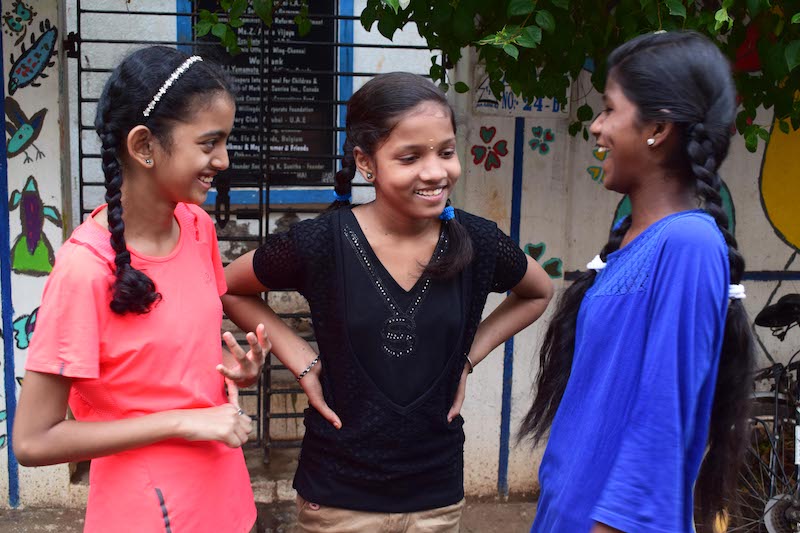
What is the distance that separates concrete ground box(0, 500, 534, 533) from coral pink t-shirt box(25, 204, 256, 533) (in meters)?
2.32

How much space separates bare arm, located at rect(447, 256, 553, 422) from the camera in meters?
2.40

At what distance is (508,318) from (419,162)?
683 mm

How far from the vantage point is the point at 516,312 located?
250cm

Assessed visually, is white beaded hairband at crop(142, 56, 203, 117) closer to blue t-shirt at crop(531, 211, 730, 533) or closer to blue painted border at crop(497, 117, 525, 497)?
blue t-shirt at crop(531, 211, 730, 533)

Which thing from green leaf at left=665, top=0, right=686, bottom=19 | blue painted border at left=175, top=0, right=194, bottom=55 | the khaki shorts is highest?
blue painted border at left=175, top=0, right=194, bottom=55

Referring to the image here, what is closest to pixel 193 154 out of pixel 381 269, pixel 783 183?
pixel 381 269

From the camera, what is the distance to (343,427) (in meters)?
2.07

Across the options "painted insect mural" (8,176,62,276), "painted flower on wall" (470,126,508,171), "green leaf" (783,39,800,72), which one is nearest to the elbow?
"painted insect mural" (8,176,62,276)

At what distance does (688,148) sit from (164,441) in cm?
125

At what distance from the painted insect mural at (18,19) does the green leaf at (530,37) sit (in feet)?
7.72

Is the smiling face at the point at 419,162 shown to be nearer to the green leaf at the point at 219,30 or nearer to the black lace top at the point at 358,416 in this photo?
the black lace top at the point at 358,416

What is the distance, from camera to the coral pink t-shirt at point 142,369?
1622 mm

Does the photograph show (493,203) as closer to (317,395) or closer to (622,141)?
(317,395)

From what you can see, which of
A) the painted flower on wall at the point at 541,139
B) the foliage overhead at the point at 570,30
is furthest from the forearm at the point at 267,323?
the painted flower on wall at the point at 541,139
